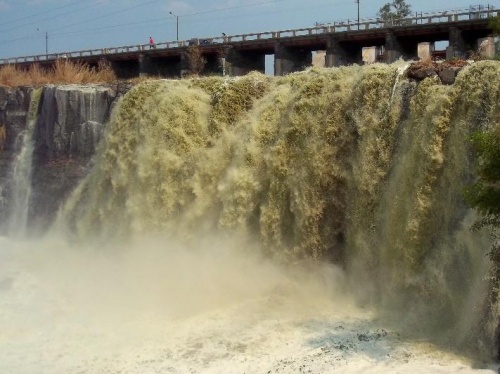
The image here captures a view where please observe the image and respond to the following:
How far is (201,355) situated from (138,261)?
4.99m

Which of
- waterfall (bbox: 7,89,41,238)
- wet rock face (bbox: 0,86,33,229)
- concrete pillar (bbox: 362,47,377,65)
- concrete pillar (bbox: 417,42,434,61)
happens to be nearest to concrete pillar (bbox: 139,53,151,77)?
concrete pillar (bbox: 362,47,377,65)

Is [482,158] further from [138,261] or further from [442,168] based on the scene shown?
[138,261]

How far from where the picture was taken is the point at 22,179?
2031 centimetres

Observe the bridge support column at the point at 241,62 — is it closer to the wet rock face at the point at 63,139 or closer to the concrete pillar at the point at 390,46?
the concrete pillar at the point at 390,46

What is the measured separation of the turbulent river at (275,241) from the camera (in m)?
9.77

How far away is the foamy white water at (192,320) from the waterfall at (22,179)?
4.85 meters

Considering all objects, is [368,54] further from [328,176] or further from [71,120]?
[328,176]

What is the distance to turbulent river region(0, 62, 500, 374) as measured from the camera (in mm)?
9773

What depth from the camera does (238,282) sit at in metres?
12.6

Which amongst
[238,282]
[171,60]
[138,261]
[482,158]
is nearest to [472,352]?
[482,158]

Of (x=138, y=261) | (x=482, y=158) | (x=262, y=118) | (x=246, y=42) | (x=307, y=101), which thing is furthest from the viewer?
(x=246, y=42)

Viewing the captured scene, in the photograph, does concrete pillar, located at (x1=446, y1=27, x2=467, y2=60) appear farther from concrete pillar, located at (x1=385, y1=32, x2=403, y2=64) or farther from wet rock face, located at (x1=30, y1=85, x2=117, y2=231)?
wet rock face, located at (x1=30, y1=85, x2=117, y2=231)

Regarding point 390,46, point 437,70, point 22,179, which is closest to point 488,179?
point 437,70

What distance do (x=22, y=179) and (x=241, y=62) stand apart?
49.9 feet
